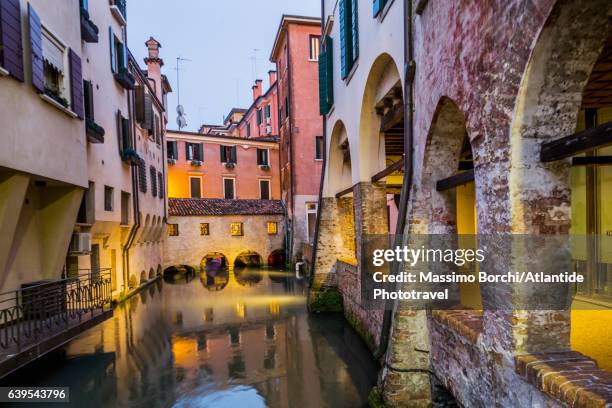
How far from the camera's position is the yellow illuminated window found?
25.2 meters

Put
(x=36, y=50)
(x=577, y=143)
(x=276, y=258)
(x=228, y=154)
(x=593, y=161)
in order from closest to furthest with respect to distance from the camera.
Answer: (x=577, y=143) → (x=593, y=161) → (x=36, y=50) → (x=276, y=258) → (x=228, y=154)

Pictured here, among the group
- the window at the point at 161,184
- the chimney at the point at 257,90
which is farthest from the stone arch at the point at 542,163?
the chimney at the point at 257,90

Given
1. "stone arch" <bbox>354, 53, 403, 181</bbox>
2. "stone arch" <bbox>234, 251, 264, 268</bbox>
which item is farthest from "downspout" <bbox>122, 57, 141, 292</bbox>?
"stone arch" <bbox>234, 251, 264, 268</bbox>

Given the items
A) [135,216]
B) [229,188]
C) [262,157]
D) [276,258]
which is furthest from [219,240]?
[135,216]

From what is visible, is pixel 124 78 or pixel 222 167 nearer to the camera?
pixel 124 78

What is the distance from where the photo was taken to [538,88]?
327cm

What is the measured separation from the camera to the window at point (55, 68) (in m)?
7.35

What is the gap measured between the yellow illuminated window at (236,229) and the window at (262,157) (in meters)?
5.80

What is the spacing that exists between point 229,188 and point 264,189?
2682mm

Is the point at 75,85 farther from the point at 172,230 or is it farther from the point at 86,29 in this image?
the point at 172,230

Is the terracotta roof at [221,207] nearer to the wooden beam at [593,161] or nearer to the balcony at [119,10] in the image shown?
the balcony at [119,10]

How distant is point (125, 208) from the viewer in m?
14.4

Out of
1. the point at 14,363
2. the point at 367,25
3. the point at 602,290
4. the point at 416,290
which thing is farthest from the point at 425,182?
the point at 14,363

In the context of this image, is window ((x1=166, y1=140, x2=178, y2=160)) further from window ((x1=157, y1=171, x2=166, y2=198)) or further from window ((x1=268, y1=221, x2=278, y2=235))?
window ((x1=268, y1=221, x2=278, y2=235))
